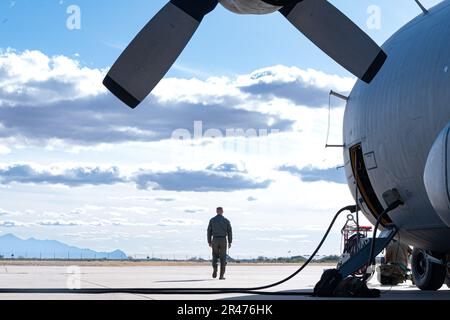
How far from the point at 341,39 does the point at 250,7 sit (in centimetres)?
238

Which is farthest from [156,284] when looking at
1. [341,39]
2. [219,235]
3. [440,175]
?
[341,39]

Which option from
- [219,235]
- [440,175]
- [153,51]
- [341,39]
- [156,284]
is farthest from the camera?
[219,235]

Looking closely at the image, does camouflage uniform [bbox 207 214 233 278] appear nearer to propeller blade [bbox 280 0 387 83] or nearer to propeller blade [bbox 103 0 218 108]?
propeller blade [bbox 280 0 387 83]

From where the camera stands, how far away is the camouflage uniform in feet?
79.4

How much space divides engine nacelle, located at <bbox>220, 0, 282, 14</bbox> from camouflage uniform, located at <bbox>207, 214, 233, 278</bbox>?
1637 cm

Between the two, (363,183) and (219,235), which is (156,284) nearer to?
(219,235)

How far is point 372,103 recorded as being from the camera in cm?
1588

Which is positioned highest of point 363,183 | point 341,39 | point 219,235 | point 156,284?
point 341,39

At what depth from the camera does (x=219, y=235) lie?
2420cm

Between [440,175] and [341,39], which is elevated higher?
[341,39]
